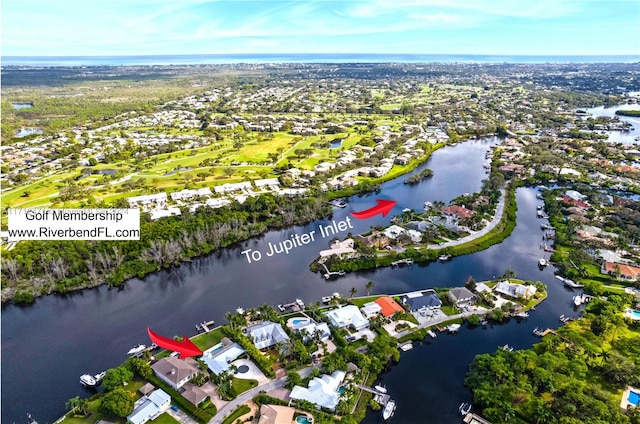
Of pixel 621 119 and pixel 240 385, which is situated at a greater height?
pixel 621 119

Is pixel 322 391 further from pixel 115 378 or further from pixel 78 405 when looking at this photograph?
pixel 78 405

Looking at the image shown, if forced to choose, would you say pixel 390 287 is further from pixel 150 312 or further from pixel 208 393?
pixel 150 312

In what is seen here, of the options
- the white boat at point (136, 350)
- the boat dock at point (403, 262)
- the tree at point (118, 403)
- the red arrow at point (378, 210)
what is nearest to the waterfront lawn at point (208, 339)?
the white boat at point (136, 350)

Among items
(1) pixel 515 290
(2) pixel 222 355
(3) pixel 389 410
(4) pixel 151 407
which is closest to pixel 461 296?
(1) pixel 515 290

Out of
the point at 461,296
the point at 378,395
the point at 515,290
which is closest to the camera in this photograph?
the point at 378,395

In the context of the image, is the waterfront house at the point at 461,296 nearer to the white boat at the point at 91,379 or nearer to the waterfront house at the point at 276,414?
the waterfront house at the point at 276,414

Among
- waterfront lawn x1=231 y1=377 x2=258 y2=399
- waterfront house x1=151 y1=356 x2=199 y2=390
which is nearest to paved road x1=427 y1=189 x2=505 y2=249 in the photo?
waterfront lawn x1=231 y1=377 x2=258 y2=399
